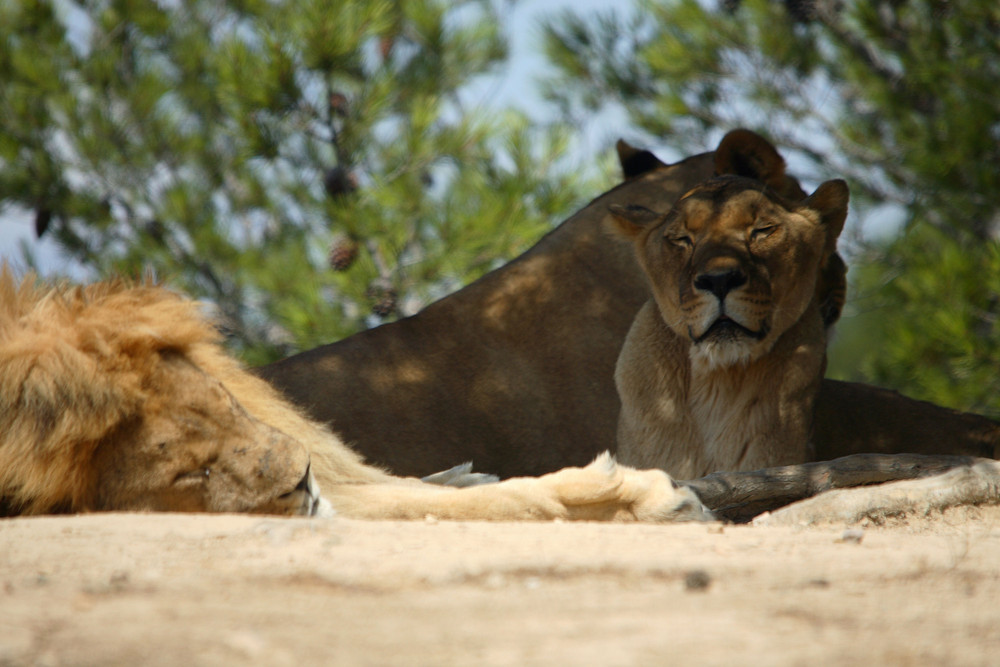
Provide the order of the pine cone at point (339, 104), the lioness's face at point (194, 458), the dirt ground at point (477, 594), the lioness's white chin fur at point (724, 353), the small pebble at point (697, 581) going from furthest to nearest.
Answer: the pine cone at point (339, 104) → the lioness's white chin fur at point (724, 353) → the lioness's face at point (194, 458) → the small pebble at point (697, 581) → the dirt ground at point (477, 594)

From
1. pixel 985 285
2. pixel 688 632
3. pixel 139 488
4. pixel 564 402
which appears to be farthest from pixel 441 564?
pixel 985 285

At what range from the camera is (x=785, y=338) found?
3.60 metres

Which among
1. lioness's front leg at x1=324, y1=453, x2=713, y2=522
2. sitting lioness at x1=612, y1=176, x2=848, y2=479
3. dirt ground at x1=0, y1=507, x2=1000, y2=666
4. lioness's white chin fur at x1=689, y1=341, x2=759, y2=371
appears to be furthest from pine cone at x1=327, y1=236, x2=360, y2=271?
dirt ground at x1=0, y1=507, x2=1000, y2=666

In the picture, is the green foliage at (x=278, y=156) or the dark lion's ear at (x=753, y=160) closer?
the dark lion's ear at (x=753, y=160)

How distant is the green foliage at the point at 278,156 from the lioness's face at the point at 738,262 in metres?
2.69

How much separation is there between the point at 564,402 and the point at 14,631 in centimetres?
353

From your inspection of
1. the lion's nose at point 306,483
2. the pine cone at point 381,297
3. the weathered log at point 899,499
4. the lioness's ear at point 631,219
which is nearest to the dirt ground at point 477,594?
the lion's nose at point 306,483

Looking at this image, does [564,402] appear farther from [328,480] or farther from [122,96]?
[122,96]

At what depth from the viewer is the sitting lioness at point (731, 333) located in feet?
11.1

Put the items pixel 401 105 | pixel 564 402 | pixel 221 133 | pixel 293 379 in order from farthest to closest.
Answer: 1. pixel 221 133
2. pixel 401 105
3. pixel 564 402
4. pixel 293 379

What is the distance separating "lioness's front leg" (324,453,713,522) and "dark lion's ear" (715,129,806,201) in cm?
208

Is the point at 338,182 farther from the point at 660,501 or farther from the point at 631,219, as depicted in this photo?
the point at 660,501

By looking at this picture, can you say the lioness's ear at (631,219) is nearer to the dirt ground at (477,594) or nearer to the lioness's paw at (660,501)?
the lioness's paw at (660,501)

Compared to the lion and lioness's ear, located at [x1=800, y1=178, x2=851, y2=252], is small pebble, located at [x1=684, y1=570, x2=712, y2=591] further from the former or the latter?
the lion
